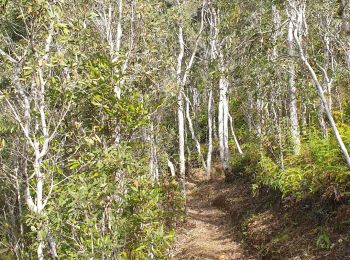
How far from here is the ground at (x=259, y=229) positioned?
763 centimetres

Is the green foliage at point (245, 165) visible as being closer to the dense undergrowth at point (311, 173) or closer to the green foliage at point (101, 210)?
the dense undergrowth at point (311, 173)

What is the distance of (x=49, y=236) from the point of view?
187 inches

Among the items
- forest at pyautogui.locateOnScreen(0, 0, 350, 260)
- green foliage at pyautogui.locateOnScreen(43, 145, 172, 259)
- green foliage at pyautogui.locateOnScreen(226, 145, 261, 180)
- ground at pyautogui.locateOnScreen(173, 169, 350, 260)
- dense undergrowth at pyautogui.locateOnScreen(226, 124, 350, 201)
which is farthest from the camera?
green foliage at pyautogui.locateOnScreen(226, 145, 261, 180)

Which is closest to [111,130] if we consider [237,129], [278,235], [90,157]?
[90,157]

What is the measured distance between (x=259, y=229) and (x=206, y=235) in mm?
2441

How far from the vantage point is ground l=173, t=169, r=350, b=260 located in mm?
7629

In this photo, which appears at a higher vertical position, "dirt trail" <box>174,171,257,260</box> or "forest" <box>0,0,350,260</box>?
"forest" <box>0,0,350,260</box>

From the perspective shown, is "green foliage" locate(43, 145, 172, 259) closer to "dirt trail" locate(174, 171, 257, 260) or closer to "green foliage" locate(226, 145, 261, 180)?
"dirt trail" locate(174, 171, 257, 260)

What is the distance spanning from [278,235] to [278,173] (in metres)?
2.45

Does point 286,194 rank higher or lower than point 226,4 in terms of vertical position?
lower

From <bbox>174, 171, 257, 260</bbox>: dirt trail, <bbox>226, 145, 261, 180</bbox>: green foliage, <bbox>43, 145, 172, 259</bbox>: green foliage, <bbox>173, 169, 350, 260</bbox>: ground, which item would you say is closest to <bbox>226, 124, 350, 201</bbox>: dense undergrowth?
<bbox>173, 169, 350, 260</bbox>: ground

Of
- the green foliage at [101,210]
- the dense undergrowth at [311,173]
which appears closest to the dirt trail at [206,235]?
the dense undergrowth at [311,173]

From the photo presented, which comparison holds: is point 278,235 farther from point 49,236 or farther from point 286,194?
point 49,236

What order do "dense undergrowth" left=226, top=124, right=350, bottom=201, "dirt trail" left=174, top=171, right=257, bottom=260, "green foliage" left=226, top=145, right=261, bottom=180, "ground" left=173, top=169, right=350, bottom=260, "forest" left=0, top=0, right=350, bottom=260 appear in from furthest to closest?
1. "green foliage" left=226, top=145, right=261, bottom=180
2. "dirt trail" left=174, top=171, right=257, bottom=260
3. "dense undergrowth" left=226, top=124, right=350, bottom=201
4. "ground" left=173, top=169, right=350, bottom=260
5. "forest" left=0, top=0, right=350, bottom=260
